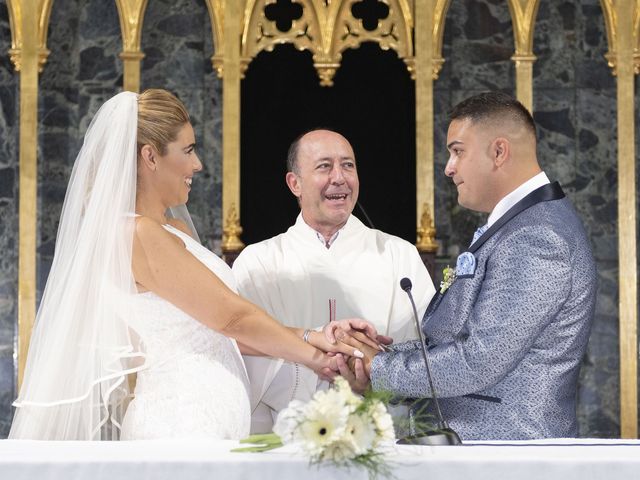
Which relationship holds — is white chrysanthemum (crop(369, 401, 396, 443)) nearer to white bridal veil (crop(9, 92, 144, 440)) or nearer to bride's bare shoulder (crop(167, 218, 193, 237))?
white bridal veil (crop(9, 92, 144, 440))

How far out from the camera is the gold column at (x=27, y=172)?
24.5ft

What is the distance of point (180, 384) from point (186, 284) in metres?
0.33

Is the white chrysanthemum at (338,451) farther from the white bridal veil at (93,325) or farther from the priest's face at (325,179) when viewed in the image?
the priest's face at (325,179)

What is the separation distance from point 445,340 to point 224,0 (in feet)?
13.4

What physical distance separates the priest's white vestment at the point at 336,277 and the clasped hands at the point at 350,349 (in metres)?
0.91

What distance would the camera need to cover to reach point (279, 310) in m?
5.49

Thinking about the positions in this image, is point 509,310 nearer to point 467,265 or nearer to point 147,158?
point 467,265

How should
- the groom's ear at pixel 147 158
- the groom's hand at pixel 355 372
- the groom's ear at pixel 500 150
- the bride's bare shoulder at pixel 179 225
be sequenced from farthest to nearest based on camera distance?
the bride's bare shoulder at pixel 179 225 → the groom's hand at pixel 355 372 → the groom's ear at pixel 147 158 → the groom's ear at pixel 500 150

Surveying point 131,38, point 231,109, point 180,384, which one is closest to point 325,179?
point 180,384

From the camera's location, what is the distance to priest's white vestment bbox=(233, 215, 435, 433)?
548cm

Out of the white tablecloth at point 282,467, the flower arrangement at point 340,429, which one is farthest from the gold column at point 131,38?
the flower arrangement at point 340,429

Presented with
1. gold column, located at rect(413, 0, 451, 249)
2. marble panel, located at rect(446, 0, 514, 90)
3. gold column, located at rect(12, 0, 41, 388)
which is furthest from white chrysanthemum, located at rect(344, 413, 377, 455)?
marble panel, located at rect(446, 0, 514, 90)

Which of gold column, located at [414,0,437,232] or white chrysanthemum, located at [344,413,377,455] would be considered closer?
white chrysanthemum, located at [344,413,377,455]

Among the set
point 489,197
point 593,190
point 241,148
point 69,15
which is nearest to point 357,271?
point 489,197
